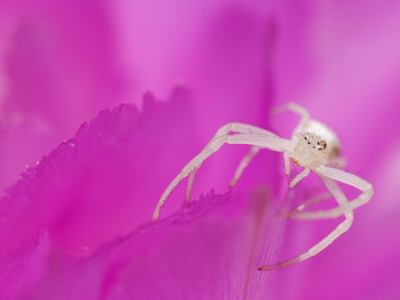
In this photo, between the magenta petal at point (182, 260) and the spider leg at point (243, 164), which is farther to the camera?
the spider leg at point (243, 164)

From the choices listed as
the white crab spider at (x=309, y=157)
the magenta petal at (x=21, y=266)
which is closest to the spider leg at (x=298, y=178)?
the white crab spider at (x=309, y=157)

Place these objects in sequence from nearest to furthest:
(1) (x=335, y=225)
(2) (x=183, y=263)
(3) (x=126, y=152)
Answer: (2) (x=183, y=263)
(3) (x=126, y=152)
(1) (x=335, y=225)

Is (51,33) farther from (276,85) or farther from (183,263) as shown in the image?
(183,263)

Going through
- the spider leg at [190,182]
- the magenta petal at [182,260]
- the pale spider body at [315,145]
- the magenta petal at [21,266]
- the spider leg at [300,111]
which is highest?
the spider leg at [300,111]

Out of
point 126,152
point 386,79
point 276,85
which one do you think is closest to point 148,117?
point 126,152

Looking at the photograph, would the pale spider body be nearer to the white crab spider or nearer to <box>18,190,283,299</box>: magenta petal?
the white crab spider

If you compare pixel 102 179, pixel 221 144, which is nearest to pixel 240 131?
pixel 221 144

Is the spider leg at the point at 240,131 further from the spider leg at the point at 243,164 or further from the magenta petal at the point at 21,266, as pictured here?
the magenta petal at the point at 21,266
